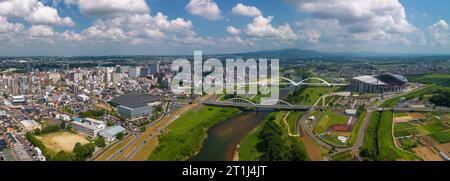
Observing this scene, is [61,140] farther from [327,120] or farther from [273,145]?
[327,120]

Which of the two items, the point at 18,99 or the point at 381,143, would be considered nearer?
the point at 381,143

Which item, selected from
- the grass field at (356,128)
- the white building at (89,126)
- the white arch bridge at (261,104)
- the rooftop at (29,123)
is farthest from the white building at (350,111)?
the rooftop at (29,123)

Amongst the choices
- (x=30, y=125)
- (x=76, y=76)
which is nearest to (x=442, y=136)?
(x=30, y=125)

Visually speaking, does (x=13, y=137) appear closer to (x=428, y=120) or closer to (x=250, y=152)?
(x=250, y=152)

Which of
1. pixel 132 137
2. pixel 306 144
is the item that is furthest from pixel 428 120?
pixel 132 137

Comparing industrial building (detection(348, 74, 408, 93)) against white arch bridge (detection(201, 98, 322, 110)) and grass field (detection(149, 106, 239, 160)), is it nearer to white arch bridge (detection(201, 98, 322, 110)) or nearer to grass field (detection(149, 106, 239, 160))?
white arch bridge (detection(201, 98, 322, 110))

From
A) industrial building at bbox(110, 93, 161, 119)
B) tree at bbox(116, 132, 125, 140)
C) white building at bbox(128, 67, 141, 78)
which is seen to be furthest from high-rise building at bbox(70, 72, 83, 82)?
tree at bbox(116, 132, 125, 140)
